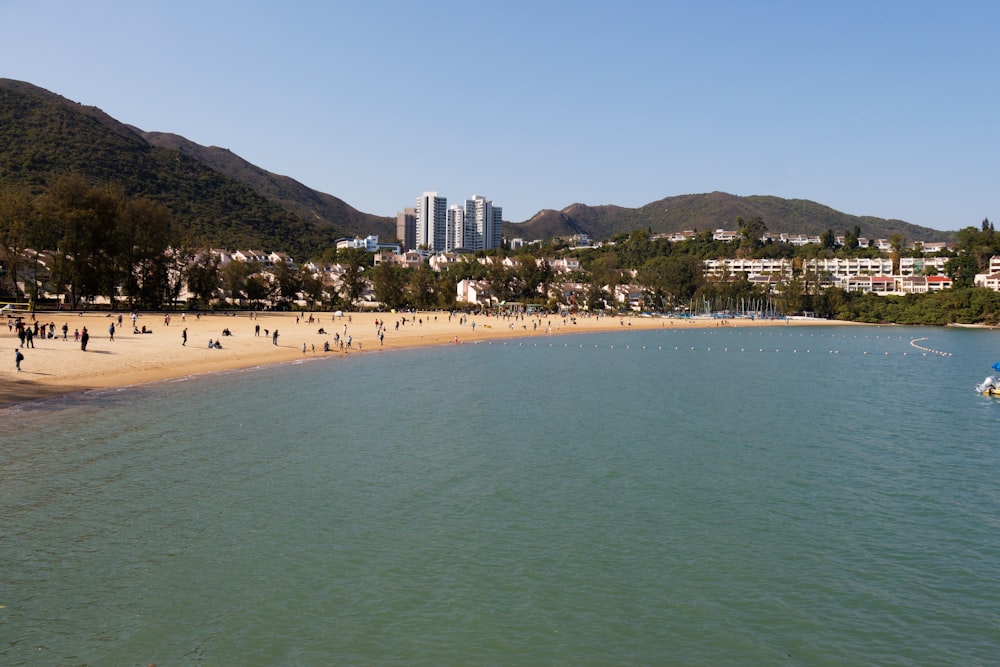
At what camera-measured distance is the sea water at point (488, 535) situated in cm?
1019

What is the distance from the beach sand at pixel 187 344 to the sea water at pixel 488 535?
4255 mm

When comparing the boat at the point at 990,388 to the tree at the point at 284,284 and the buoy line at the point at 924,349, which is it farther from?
the tree at the point at 284,284

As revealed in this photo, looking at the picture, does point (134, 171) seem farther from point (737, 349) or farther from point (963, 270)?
point (963, 270)

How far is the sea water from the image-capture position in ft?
33.4

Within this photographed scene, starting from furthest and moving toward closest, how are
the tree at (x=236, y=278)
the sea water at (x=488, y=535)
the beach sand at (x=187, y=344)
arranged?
the tree at (x=236, y=278)
the beach sand at (x=187, y=344)
the sea water at (x=488, y=535)

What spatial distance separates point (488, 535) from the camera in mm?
14398

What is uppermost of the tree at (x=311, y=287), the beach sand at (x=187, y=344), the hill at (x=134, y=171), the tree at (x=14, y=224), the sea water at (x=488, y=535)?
the hill at (x=134, y=171)

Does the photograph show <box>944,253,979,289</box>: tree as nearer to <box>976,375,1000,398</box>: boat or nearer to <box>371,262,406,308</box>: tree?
<box>371,262,406,308</box>: tree

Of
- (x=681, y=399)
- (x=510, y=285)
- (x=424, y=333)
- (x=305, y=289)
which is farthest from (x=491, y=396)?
(x=510, y=285)

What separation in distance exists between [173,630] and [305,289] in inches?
3470

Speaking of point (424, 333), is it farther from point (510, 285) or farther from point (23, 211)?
point (510, 285)

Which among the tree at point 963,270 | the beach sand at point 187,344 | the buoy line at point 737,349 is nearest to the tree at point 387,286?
the beach sand at point 187,344

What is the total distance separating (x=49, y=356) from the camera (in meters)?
36.8

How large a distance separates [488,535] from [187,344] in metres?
39.1
